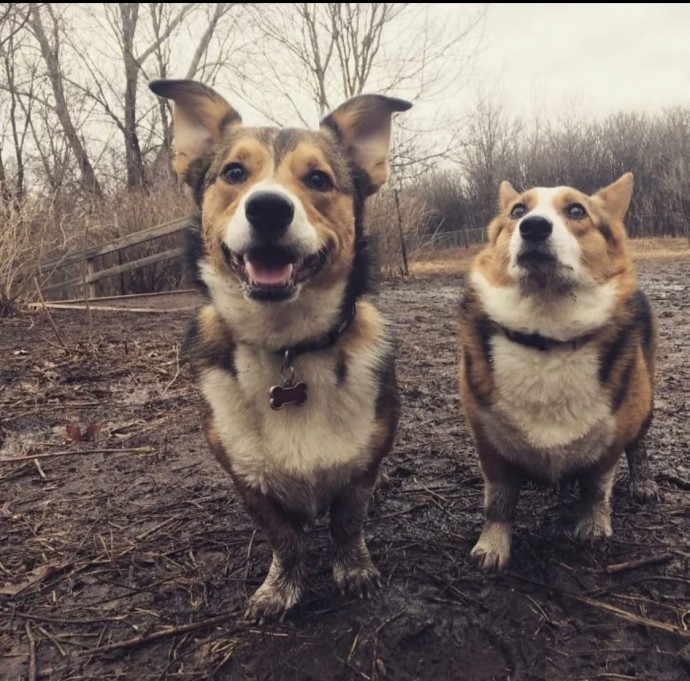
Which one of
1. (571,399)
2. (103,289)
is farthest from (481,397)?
(103,289)

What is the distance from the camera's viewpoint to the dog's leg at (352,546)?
215 cm

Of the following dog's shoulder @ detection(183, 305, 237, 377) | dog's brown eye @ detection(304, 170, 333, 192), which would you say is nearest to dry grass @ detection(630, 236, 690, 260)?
dog's brown eye @ detection(304, 170, 333, 192)

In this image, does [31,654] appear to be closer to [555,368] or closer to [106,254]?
[555,368]

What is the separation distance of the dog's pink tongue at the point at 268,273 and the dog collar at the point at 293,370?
27 cm

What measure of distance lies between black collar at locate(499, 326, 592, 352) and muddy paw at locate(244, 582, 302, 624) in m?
1.27

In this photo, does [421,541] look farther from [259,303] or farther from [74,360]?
[74,360]

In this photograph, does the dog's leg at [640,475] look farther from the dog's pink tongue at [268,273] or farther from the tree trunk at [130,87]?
the tree trunk at [130,87]

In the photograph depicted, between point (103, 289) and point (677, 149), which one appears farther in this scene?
point (677, 149)

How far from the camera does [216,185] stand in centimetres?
224

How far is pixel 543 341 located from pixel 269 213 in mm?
1180

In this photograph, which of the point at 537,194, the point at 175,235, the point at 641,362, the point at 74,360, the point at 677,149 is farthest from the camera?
the point at 677,149

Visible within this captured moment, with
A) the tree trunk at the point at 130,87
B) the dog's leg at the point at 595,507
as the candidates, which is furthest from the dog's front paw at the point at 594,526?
the tree trunk at the point at 130,87

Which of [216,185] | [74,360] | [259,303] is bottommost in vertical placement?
[74,360]

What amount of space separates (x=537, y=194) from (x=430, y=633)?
1.88 m
